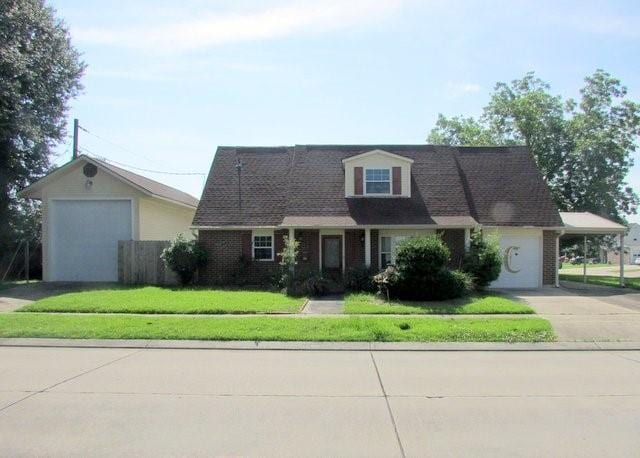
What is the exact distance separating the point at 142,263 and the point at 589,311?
15.5 meters

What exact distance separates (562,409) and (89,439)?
16.3ft

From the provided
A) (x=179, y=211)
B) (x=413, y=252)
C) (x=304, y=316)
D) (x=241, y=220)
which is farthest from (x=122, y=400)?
(x=179, y=211)

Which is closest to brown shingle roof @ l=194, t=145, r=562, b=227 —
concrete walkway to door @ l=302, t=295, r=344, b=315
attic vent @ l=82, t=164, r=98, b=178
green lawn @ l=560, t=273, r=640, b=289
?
concrete walkway to door @ l=302, t=295, r=344, b=315

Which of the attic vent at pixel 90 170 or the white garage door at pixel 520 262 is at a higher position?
the attic vent at pixel 90 170

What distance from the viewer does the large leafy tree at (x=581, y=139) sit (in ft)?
102

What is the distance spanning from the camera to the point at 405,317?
12.6 m

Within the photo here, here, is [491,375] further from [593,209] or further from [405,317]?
[593,209]

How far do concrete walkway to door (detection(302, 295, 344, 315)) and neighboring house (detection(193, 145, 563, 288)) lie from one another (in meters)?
2.48

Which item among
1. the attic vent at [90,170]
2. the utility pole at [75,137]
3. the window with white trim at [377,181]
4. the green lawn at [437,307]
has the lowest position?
the green lawn at [437,307]

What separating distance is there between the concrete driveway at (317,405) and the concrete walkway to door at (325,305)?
4534 mm

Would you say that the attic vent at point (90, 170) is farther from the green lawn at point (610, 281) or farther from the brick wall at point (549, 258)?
the green lawn at point (610, 281)

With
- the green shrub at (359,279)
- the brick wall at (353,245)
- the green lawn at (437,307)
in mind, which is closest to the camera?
the green lawn at (437,307)

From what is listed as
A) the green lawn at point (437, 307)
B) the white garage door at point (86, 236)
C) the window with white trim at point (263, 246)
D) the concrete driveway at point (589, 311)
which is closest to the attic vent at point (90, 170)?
the white garage door at point (86, 236)

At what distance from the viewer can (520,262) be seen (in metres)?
20.3
